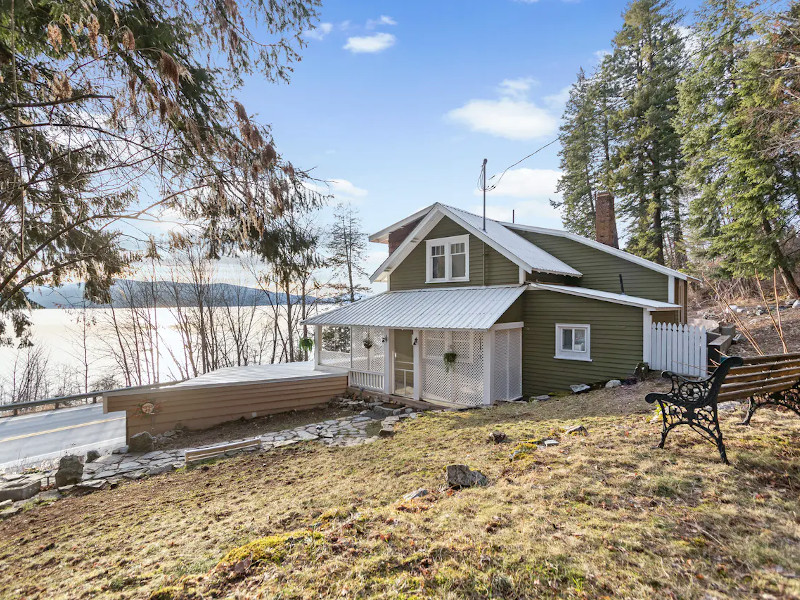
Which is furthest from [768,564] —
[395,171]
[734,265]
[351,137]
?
[734,265]

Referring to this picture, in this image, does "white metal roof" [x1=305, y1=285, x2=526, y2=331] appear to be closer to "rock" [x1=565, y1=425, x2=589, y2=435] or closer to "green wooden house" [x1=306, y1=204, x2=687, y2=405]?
"green wooden house" [x1=306, y1=204, x2=687, y2=405]

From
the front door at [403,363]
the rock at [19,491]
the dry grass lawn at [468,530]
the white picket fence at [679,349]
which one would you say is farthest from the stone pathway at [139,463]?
the white picket fence at [679,349]

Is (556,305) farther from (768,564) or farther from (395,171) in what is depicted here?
(768,564)

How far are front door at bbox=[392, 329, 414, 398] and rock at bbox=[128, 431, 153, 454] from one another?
22.6ft

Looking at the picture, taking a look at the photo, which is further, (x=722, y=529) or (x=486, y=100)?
(x=486, y=100)

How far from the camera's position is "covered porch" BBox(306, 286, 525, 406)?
1031 cm

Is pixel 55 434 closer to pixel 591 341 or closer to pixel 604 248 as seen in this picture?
pixel 591 341

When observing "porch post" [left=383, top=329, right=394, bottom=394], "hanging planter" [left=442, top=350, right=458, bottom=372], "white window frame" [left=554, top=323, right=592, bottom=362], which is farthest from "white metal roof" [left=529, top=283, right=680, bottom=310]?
"porch post" [left=383, top=329, right=394, bottom=394]

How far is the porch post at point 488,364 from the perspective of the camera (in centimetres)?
1003

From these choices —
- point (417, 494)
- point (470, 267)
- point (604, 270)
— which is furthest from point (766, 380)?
point (604, 270)

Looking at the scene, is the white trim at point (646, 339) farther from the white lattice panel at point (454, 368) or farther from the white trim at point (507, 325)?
the white lattice panel at point (454, 368)

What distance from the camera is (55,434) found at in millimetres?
10719

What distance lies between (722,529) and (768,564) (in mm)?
411

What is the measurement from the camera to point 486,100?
910 cm
